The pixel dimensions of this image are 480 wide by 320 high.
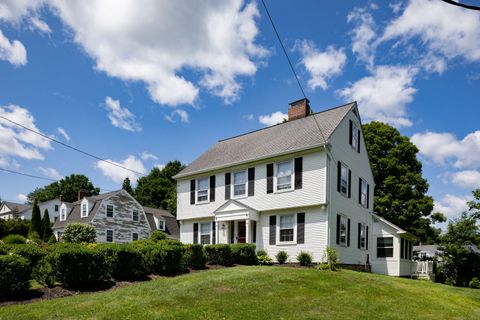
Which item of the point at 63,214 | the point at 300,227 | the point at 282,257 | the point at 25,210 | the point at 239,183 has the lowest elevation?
the point at 25,210

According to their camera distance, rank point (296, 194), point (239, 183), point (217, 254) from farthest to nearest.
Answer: point (239, 183) → point (296, 194) → point (217, 254)

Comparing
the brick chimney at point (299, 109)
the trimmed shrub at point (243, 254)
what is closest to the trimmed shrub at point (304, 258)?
the trimmed shrub at point (243, 254)

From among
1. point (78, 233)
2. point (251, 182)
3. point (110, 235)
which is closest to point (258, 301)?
point (251, 182)

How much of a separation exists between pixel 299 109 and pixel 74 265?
54.9 feet

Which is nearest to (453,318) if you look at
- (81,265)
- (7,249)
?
(81,265)

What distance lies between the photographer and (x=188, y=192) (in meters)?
25.4

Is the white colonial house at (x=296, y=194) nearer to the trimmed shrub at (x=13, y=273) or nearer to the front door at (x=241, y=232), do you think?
the front door at (x=241, y=232)

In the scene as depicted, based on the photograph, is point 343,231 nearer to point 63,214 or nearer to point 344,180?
point 344,180

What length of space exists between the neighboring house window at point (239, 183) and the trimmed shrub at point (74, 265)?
11.0 metres

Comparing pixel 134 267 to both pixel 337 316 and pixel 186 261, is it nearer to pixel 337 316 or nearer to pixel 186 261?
pixel 186 261

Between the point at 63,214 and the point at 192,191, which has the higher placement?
the point at 192,191

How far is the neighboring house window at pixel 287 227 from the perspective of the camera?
1972 cm

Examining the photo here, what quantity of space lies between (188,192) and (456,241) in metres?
17.4

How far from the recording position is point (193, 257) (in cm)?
1584
